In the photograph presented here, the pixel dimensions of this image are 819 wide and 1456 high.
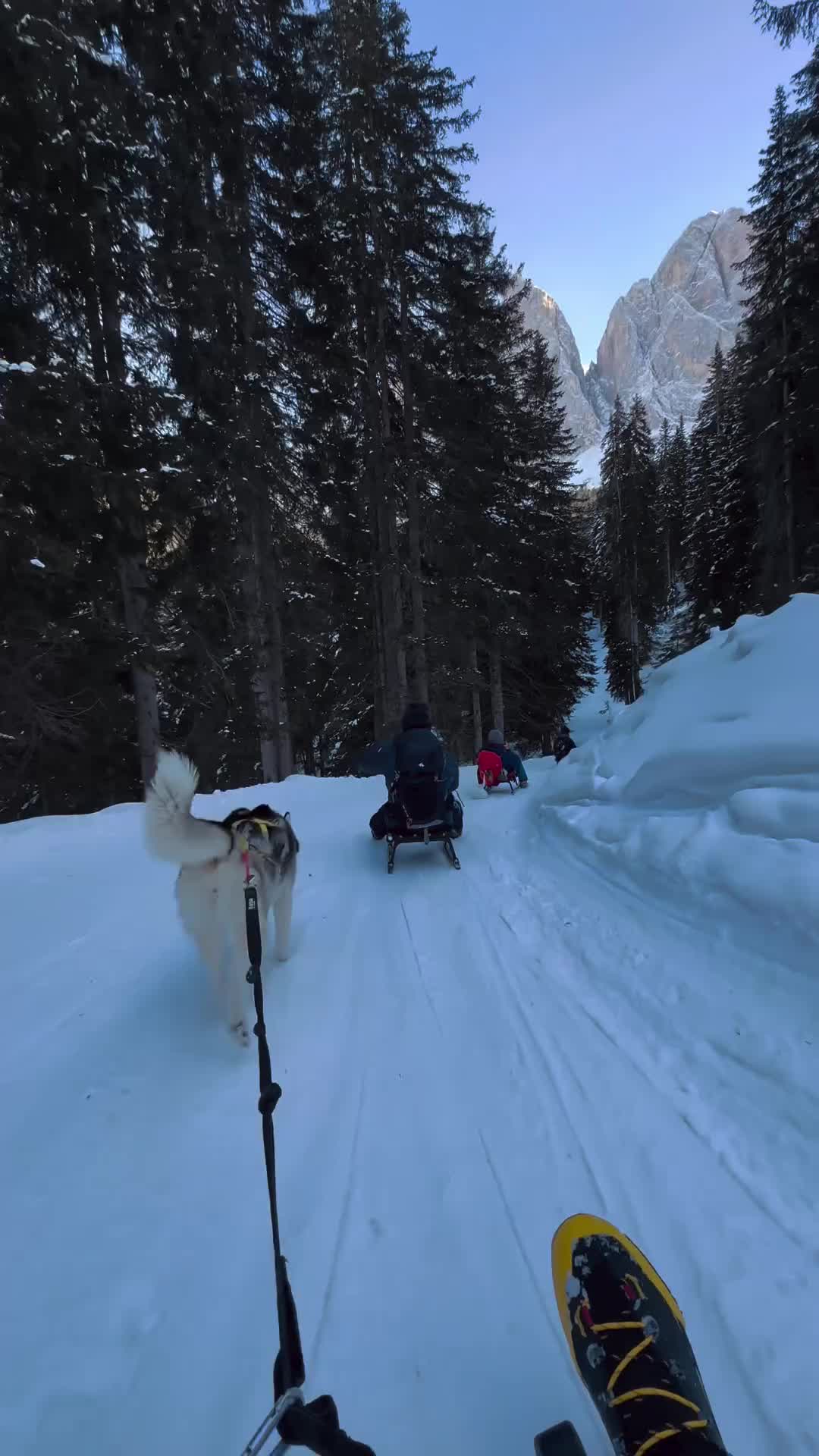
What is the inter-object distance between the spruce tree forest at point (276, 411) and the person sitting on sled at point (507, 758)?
3291 mm

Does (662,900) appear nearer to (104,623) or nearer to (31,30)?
(104,623)

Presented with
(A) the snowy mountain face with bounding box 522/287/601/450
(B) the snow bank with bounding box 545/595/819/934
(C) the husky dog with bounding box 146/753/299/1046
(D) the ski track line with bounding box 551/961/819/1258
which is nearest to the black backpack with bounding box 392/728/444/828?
(B) the snow bank with bounding box 545/595/819/934

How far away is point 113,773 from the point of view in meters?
14.0

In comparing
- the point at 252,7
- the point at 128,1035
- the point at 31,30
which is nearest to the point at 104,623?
the point at 31,30

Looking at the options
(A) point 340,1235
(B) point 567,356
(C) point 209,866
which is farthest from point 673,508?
(B) point 567,356

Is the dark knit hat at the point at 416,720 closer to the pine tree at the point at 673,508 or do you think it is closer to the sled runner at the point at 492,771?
the sled runner at the point at 492,771

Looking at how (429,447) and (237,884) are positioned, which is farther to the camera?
(429,447)

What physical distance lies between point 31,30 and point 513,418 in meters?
14.4

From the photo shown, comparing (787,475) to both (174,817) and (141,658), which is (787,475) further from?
(174,817)

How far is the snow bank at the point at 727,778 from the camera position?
359 centimetres

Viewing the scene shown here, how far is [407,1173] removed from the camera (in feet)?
7.05

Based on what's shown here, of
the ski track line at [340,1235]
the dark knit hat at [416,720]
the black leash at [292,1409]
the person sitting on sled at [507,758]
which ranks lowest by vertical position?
the ski track line at [340,1235]

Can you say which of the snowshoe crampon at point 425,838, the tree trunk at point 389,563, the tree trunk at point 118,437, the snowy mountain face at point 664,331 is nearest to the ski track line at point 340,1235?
the snowshoe crampon at point 425,838

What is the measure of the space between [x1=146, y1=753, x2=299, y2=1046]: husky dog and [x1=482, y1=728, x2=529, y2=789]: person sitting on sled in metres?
7.59
